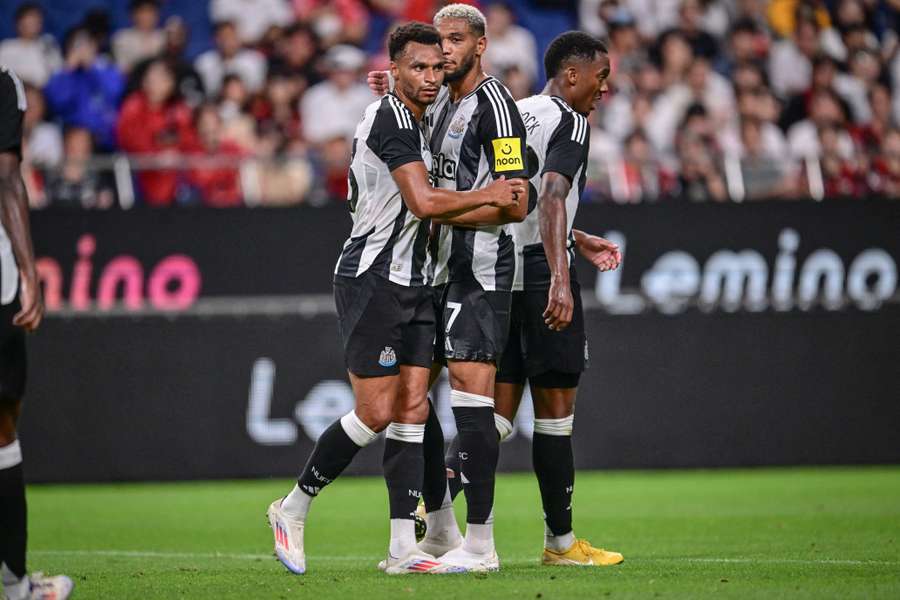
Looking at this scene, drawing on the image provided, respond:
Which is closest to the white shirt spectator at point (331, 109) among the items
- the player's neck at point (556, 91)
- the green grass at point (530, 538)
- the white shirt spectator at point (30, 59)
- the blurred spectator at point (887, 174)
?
the white shirt spectator at point (30, 59)

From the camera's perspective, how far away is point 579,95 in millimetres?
6812

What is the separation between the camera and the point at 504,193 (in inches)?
240

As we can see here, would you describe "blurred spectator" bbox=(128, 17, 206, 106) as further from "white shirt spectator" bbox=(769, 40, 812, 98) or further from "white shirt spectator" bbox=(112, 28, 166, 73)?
"white shirt spectator" bbox=(769, 40, 812, 98)

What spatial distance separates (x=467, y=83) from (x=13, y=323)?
8.17 feet

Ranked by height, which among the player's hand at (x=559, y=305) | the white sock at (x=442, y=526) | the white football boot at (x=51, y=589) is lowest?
the white sock at (x=442, y=526)

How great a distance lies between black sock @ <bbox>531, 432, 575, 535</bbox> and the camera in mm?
6668

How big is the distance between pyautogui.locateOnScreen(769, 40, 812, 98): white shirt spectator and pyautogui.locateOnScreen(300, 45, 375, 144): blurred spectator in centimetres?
484

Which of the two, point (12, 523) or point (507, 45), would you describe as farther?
point (507, 45)

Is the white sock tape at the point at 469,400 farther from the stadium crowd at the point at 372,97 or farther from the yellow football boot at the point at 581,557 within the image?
the stadium crowd at the point at 372,97

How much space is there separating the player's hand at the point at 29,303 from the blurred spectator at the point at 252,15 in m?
10.6

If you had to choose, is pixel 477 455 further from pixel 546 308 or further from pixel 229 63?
pixel 229 63

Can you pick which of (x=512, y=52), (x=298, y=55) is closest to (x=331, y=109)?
(x=298, y=55)

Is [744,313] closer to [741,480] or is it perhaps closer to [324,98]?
[741,480]

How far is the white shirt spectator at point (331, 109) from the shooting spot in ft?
46.4
